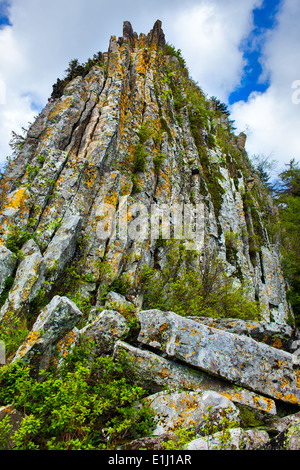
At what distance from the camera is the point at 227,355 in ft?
21.9

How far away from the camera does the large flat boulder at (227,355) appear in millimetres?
6379

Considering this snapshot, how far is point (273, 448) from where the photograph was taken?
4.33 meters

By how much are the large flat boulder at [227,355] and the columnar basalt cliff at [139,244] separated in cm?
3

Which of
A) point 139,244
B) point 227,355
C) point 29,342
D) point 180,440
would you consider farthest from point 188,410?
point 139,244

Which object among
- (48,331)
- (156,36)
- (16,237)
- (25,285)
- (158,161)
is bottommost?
(48,331)

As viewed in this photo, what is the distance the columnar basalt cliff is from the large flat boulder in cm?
3

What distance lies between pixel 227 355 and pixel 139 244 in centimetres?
709

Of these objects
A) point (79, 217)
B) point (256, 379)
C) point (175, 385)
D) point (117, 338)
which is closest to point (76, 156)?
point (79, 217)

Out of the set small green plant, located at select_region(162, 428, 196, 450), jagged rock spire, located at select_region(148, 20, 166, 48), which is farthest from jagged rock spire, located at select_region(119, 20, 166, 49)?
small green plant, located at select_region(162, 428, 196, 450)

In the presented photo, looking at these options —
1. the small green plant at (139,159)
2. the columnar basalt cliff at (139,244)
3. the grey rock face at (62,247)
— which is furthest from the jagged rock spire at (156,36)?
the grey rock face at (62,247)

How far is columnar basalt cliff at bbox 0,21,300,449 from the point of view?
6.50m

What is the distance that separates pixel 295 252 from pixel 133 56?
24.4m

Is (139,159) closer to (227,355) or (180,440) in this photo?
(227,355)

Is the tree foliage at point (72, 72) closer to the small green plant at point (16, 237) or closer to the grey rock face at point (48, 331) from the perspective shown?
the small green plant at point (16, 237)
